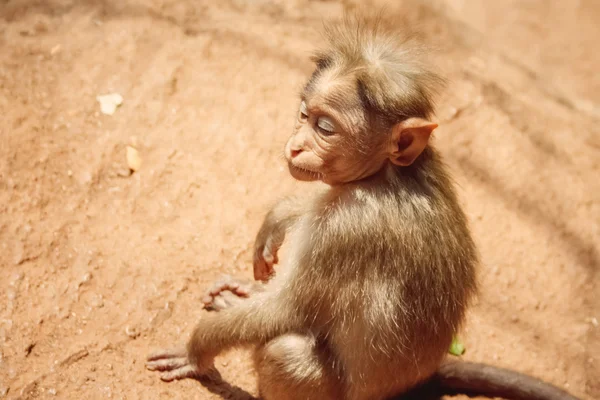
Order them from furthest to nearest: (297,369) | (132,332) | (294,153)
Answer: (132,332), (297,369), (294,153)

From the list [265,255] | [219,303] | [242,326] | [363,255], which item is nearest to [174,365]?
[219,303]

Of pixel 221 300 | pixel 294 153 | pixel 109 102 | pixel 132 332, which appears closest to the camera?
pixel 294 153

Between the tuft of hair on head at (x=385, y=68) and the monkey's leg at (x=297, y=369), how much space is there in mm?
1358

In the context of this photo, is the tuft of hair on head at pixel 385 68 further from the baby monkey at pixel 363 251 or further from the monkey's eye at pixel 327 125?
the monkey's eye at pixel 327 125

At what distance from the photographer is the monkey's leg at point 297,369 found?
3.58m

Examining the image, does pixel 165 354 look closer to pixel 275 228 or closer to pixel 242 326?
pixel 242 326

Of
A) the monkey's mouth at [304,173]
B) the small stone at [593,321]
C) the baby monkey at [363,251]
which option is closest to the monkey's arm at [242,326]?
the baby monkey at [363,251]

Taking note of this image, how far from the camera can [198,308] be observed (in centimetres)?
448

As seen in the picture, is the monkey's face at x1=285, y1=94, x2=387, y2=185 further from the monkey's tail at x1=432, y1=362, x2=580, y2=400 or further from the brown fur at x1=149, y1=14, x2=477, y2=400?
the monkey's tail at x1=432, y1=362, x2=580, y2=400

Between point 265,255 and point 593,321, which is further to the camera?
point 593,321

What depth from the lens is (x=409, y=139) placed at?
10.7 feet

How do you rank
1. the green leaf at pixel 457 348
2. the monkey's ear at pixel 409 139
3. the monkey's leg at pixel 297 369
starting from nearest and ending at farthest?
the monkey's ear at pixel 409 139
the monkey's leg at pixel 297 369
the green leaf at pixel 457 348

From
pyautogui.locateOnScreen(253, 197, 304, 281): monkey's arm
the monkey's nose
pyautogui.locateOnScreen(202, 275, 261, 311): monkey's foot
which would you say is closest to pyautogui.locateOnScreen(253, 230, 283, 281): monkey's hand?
pyautogui.locateOnScreen(253, 197, 304, 281): monkey's arm

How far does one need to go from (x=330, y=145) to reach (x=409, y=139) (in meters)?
0.41
